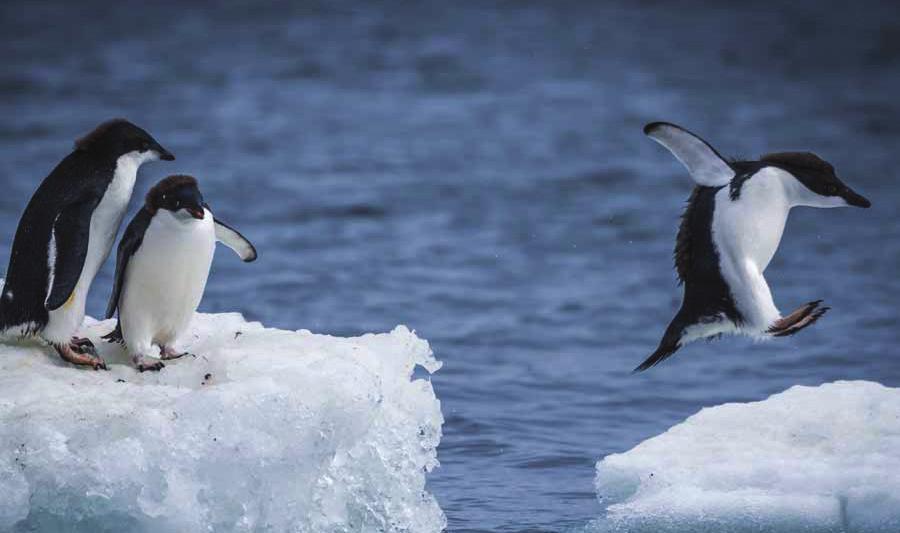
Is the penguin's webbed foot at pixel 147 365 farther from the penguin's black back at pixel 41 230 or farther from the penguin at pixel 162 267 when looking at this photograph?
the penguin's black back at pixel 41 230

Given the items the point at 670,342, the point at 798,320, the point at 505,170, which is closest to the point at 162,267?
the point at 670,342

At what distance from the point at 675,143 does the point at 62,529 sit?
80.5 inches

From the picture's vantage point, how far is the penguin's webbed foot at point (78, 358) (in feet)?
15.1

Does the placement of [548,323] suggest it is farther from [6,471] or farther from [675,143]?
[6,471]

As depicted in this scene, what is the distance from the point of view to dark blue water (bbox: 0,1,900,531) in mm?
8414

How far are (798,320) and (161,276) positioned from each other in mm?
1837

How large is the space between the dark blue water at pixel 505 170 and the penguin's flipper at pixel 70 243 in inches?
68.2

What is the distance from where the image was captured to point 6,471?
13.8ft

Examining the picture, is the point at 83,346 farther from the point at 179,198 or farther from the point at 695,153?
the point at 695,153

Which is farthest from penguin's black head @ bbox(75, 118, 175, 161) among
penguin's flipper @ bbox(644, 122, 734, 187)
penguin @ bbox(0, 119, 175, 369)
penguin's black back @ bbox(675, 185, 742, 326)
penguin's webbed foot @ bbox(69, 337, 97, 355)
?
penguin's black back @ bbox(675, 185, 742, 326)

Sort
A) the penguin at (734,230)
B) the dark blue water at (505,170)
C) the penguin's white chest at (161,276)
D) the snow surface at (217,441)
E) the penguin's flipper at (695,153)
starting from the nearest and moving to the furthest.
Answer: the snow surface at (217,441) → the penguin's white chest at (161,276) → the penguin's flipper at (695,153) → the penguin at (734,230) → the dark blue water at (505,170)

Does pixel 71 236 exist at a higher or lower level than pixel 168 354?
higher

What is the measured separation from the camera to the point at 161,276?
466 centimetres

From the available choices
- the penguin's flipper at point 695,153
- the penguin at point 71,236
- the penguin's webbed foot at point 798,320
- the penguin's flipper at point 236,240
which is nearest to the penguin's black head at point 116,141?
the penguin at point 71,236
